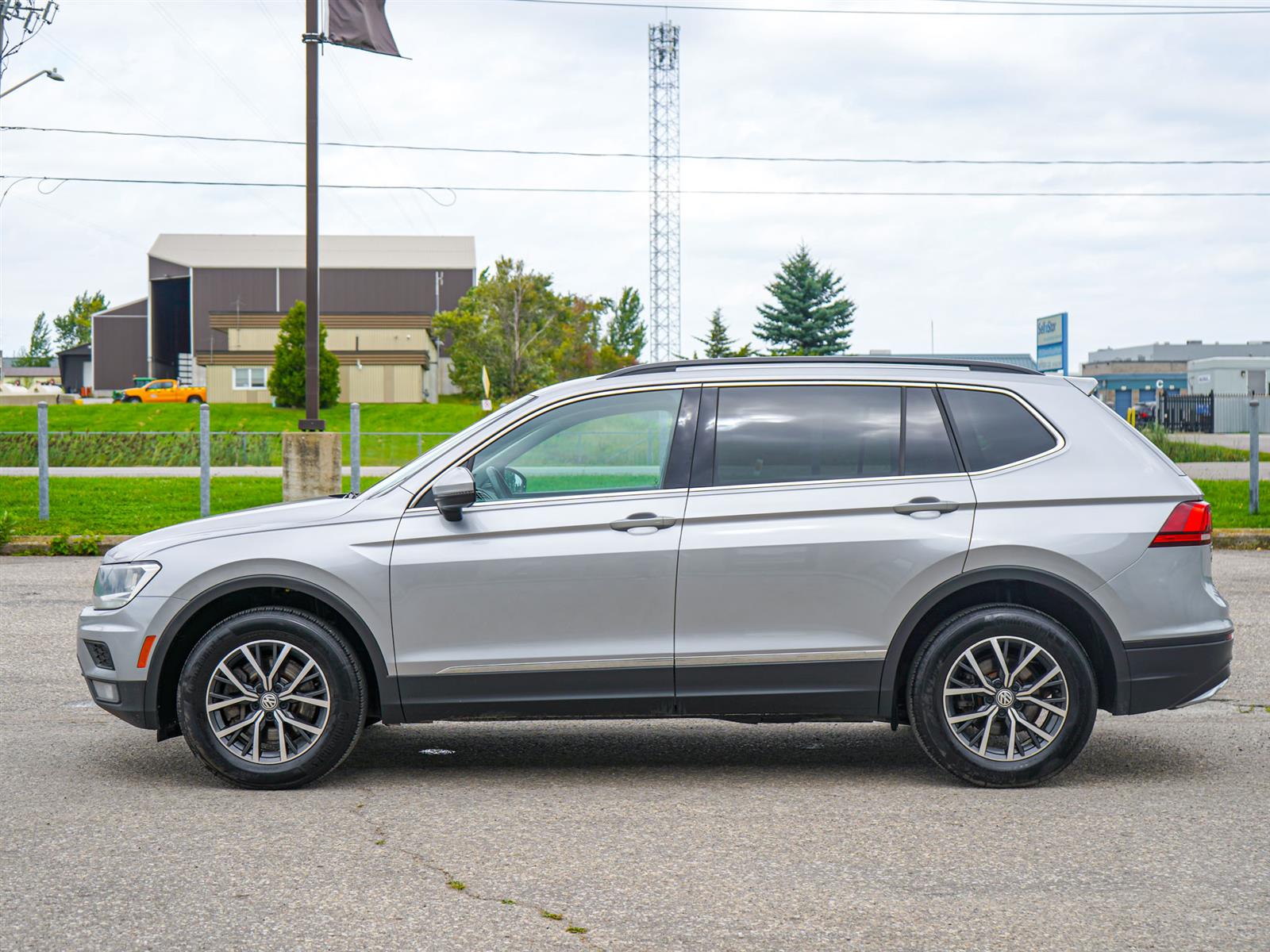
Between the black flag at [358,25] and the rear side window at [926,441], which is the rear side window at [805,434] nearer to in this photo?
the rear side window at [926,441]

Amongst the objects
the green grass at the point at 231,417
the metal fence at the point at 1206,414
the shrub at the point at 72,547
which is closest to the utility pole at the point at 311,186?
the shrub at the point at 72,547

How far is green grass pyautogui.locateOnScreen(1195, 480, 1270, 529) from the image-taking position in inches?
642

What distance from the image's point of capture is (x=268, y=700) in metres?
5.28

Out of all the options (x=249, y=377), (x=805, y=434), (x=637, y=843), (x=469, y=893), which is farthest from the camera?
(x=249, y=377)

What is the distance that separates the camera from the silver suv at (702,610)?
17.3 feet

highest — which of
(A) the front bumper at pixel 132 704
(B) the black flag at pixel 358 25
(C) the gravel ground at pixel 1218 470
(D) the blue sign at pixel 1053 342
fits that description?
(B) the black flag at pixel 358 25

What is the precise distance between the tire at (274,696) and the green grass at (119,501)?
1071 centimetres

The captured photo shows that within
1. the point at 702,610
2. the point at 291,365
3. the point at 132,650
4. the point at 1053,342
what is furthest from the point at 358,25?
the point at 291,365

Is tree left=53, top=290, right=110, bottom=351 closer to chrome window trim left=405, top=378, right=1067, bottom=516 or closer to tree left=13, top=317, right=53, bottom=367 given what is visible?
tree left=13, top=317, right=53, bottom=367

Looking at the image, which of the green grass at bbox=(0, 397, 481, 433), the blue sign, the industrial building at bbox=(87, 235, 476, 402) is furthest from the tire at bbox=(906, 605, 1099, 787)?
the industrial building at bbox=(87, 235, 476, 402)

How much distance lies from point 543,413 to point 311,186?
1529 cm

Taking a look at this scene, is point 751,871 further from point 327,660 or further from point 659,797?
point 327,660

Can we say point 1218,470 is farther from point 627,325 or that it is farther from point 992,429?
point 627,325

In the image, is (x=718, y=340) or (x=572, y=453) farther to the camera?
(x=718, y=340)
